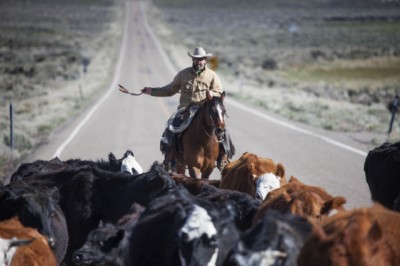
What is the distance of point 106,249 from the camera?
503 cm

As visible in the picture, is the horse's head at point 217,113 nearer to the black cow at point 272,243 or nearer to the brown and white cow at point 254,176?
the brown and white cow at point 254,176

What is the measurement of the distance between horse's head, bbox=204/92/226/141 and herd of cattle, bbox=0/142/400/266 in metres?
1.97

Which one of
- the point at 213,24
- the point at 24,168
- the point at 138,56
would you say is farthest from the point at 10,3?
the point at 24,168

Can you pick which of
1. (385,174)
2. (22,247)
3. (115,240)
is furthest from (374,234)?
(385,174)

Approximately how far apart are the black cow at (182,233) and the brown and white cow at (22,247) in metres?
1.02

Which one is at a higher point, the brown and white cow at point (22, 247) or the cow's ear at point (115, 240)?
the cow's ear at point (115, 240)

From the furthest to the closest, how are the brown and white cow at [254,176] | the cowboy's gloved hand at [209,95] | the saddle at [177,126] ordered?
→ the saddle at [177,126]
the cowboy's gloved hand at [209,95]
the brown and white cow at [254,176]

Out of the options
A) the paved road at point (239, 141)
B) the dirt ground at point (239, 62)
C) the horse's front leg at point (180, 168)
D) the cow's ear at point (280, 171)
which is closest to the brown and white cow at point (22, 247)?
the cow's ear at point (280, 171)

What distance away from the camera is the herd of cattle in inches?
158

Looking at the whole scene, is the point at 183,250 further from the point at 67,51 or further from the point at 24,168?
the point at 67,51

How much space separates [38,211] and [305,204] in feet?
9.40

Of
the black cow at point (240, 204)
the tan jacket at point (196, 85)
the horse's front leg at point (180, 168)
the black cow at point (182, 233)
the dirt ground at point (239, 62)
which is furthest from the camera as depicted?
the dirt ground at point (239, 62)

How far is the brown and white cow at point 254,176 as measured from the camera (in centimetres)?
725

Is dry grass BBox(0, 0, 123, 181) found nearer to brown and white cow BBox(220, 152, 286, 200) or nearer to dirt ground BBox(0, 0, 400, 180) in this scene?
dirt ground BBox(0, 0, 400, 180)
